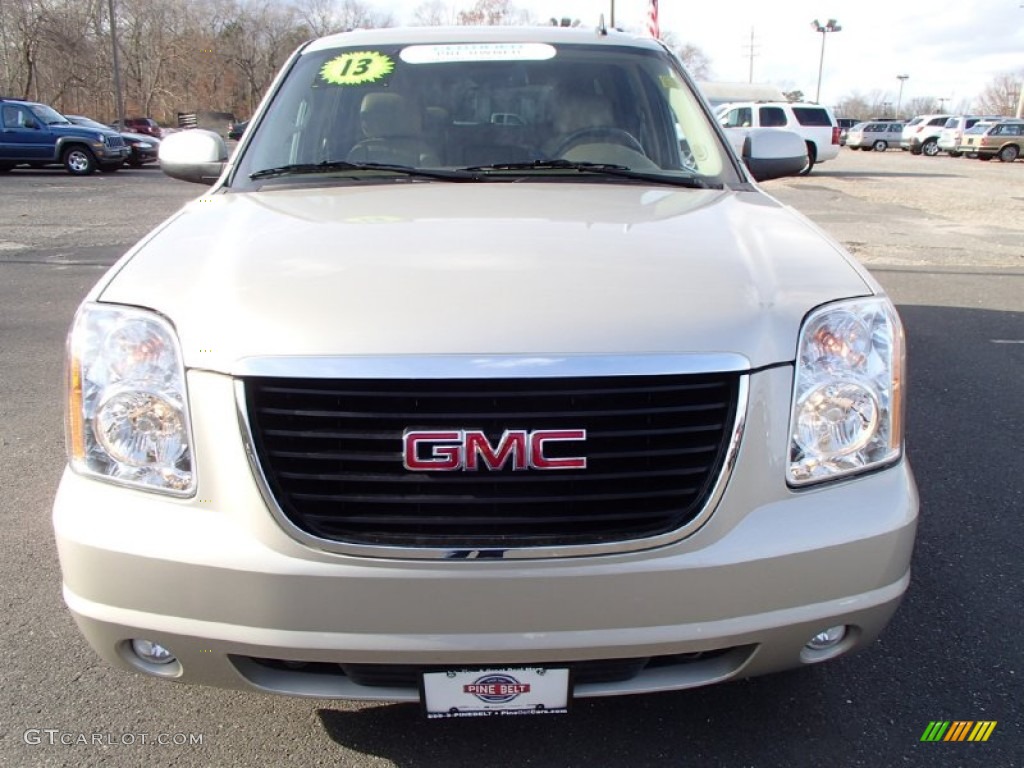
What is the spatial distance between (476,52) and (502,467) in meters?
2.19

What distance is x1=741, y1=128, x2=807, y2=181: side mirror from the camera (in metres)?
3.61

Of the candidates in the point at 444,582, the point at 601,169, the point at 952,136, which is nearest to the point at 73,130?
the point at 601,169

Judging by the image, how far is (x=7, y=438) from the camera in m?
4.09

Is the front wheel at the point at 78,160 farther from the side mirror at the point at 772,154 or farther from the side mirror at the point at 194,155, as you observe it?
the side mirror at the point at 772,154

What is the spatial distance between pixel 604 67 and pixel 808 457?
7.07ft

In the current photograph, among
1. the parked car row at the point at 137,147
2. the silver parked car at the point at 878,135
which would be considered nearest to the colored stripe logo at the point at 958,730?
the parked car row at the point at 137,147

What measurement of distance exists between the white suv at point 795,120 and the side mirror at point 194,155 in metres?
21.0

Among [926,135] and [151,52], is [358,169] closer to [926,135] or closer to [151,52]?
[926,135]

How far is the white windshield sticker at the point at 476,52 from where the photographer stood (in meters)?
3.26

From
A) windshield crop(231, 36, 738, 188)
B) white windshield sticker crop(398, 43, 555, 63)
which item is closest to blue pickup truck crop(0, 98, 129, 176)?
windshield crop(231, 36, 738, 188)

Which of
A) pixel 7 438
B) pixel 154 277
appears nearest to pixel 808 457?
pixel 154 277

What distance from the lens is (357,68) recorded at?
10.8ft

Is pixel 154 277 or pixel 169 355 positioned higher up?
pixel 154 277

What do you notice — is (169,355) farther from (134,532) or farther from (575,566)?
(575,566)
